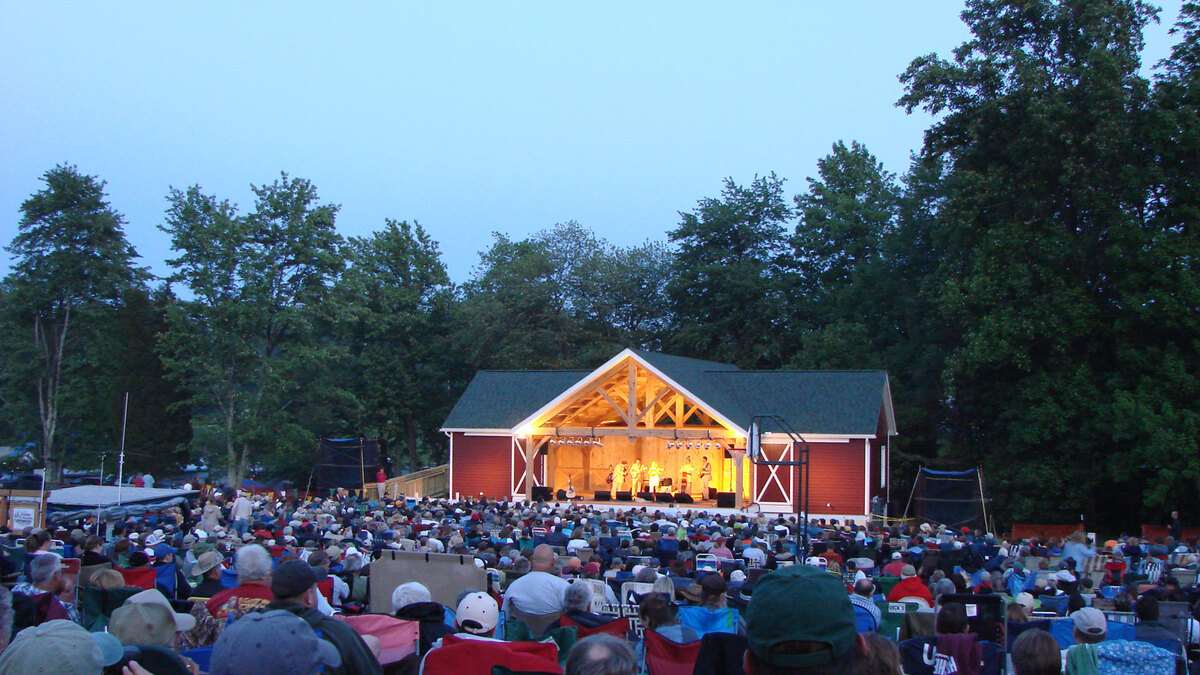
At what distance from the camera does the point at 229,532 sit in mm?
15227

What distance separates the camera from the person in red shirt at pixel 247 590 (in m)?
5.78

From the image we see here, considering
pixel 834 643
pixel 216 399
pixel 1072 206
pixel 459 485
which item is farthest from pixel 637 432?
pixel 834 643

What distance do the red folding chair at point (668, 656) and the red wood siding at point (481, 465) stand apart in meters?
25.3

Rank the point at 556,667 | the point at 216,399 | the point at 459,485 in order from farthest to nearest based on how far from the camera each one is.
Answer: the point at 216,399 < the point at 459,485 < the point at 556,667

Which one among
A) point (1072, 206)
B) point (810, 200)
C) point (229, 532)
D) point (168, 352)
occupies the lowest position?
point (229, 532)

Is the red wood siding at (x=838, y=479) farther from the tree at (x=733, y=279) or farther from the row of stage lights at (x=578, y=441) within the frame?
the tree at (x=733, y=279)

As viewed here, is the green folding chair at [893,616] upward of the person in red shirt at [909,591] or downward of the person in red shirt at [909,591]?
downward

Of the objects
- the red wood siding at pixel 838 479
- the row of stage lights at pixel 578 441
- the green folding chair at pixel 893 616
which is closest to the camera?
the green folding chair at pixel 893 616

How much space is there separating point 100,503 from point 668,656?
13798 millimetres

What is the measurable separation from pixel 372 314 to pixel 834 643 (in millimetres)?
37428

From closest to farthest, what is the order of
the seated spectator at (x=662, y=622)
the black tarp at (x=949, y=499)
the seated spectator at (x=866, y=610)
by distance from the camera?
the seated spectator at (x=662, y=622), the seated spectator at (x=866, y=610), the black tarp at (x=949, y=499)

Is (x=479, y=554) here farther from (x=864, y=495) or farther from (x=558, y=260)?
(x=558, y=260)

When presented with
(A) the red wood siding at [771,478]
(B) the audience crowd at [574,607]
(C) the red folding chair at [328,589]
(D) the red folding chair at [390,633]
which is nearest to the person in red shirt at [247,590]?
(B) the audience crowd at [574,607]

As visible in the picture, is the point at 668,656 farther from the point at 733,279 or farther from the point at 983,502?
the point at 733,279
